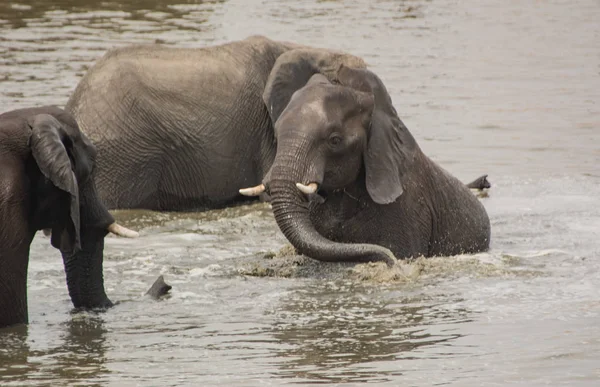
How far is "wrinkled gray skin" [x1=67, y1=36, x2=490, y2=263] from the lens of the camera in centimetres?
1056

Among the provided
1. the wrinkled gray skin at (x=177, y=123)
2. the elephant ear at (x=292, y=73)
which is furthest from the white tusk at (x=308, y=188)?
the wrinkled gray skin at (x=177, y=123)

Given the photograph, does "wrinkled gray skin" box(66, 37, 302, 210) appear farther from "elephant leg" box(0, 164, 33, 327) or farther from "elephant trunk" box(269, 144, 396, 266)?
"elephant leg" box(0, 164, 33, 327)

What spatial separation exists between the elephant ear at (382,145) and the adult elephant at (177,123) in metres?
2.34

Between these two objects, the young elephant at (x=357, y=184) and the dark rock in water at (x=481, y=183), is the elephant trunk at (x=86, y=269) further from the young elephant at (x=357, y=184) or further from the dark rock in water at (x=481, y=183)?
the dark rock in water at (x=481, y=183)

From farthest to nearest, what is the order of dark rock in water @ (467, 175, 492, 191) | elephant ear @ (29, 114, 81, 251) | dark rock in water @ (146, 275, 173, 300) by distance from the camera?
dark rock in water @ (467, 175, 492, 191) → dark rock in water @ (146, 275, 173, 300) → elephant ear @ (29, 114, 81, 251)

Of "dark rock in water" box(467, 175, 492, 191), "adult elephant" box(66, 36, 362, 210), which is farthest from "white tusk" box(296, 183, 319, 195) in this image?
"dark rock in water" box(467, 175, 492, 191)

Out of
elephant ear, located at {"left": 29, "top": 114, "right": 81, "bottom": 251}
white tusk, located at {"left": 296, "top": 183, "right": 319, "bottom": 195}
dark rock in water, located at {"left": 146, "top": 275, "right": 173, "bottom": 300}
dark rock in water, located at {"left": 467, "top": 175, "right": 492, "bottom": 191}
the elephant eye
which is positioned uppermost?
elephant ear, located at {"left": 29, "top": 114, "right": 81, "bottom": 251}

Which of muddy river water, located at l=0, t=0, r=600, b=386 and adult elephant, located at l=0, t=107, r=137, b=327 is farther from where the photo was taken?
adult elephant, located at l=0, t=107, r=137, b=327

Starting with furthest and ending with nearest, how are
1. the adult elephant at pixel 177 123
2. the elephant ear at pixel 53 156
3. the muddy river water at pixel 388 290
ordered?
1. the adult elephant at pixel 177 123
2. the elephant ear at pixel 53 156
3. the muddy river water at pixel 388 290

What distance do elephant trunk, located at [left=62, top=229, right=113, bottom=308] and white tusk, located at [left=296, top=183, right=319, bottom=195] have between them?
1407mm

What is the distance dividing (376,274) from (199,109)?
12.8ft

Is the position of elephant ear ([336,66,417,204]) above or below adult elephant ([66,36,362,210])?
above

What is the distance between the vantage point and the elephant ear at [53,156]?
8695mm

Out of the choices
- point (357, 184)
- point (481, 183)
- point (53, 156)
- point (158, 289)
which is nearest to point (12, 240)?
point (53, 156)
